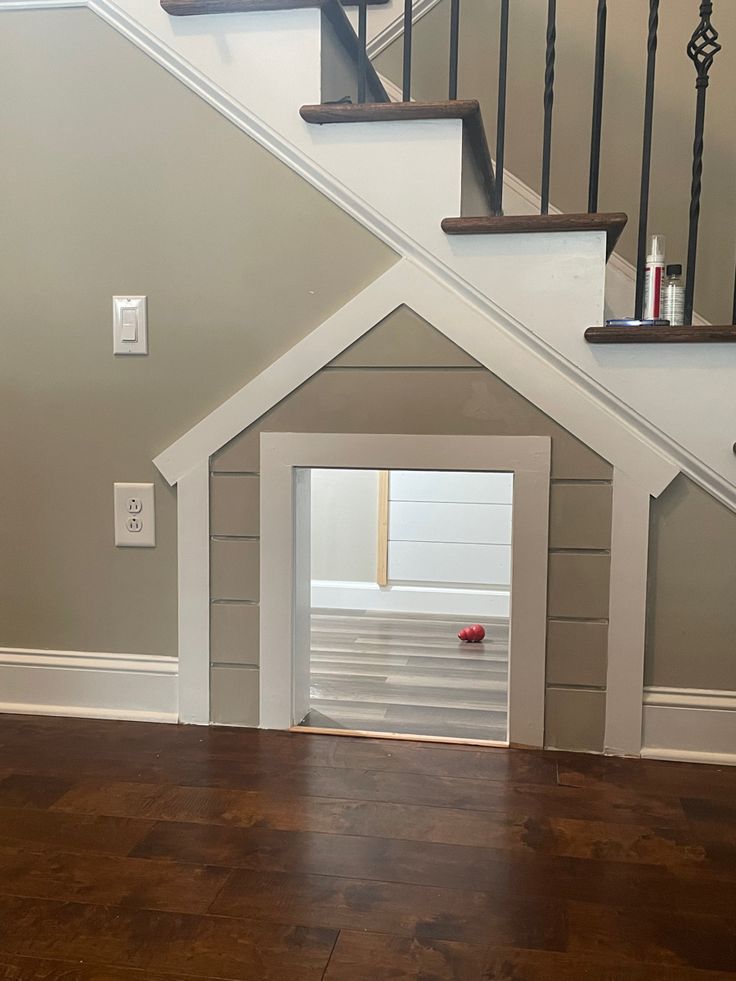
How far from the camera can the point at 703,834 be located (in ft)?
4.28

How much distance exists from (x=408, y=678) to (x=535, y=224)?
1310 mm

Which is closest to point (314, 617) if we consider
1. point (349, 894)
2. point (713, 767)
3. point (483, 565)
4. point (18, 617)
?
point (483, 565)

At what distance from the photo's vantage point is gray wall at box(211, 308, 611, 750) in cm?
158

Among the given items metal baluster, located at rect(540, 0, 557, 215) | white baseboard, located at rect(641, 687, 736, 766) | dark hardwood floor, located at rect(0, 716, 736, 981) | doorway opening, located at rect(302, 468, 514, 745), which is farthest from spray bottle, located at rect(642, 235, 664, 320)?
doorway opening, located at rect(302, 468, 514, 745)

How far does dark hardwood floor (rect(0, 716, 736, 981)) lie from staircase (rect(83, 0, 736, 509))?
64cm

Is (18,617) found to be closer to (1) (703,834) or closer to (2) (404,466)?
(2) (404,466)

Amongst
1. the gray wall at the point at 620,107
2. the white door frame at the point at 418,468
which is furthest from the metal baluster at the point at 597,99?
the gray wall at the point at 620,107

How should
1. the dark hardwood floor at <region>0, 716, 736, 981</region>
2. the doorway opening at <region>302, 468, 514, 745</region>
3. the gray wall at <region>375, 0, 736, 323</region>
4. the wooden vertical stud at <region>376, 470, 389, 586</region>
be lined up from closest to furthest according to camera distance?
1. the dark hardwood floor at <region>0, 716, 736, 981</region>
2. the gray wall at <region>375, 0, 736, 323</region>
3. the doorway opening at <region>302, 468, 514, 745</region>
4. the wooden vertical stud at <region>376, 470, 389, 586</region>

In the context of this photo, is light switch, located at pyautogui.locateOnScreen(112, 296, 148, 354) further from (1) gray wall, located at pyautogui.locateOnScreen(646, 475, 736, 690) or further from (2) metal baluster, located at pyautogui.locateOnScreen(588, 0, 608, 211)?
(1) gray wall, located at pyautogui.locateOnScreen(646, 475, 736, 690)

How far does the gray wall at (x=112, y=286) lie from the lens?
164 centimetres

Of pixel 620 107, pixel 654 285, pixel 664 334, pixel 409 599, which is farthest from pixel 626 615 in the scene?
pixel 409 599

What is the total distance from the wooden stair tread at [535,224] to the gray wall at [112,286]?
0.56 ft

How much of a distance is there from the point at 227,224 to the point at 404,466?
0.61m

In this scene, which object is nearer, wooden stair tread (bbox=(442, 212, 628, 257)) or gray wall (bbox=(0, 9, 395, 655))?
wooden stair tread (bbox=(442, 212, 628, 257))
